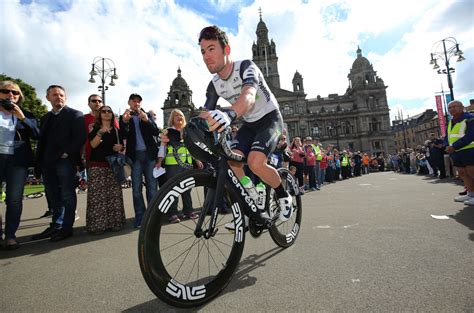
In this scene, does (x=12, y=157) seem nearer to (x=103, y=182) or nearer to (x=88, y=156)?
(x=88, y=156)

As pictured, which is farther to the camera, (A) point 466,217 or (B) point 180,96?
(B) point 180,96

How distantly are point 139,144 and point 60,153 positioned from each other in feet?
4.14

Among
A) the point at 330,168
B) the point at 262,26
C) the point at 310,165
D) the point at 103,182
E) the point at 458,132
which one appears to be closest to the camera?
the point at 103,182

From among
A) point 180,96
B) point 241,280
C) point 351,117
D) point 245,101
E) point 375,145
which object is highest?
point 180,96

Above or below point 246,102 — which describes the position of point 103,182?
below

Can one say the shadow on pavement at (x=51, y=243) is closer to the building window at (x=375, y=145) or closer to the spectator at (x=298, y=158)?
the spectator at (x=298, y=158)

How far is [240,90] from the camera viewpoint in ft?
8.68

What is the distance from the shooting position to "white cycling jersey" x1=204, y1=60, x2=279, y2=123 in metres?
2.54

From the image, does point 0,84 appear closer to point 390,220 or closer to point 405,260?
point 405,260

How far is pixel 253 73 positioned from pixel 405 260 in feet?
7.25

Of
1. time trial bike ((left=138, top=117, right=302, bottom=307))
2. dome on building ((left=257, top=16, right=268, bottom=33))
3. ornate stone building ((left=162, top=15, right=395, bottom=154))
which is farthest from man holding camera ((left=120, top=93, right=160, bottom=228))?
dome on building ((left=257, top=16, right=268, bottom=33))

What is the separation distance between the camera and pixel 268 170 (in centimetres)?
275

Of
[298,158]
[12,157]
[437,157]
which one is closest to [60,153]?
[12,157]

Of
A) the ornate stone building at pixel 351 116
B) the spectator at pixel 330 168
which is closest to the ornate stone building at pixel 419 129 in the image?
the ornate stone building at pixel 351 116
